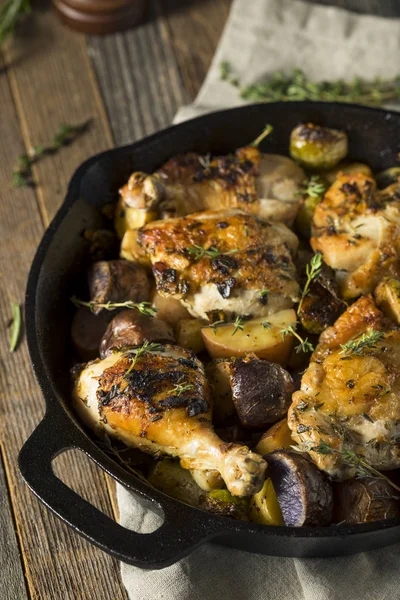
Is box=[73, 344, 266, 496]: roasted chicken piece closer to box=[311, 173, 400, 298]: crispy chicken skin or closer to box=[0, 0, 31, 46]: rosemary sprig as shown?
box=[311, 173, 400, 298]: crispy chicken skin

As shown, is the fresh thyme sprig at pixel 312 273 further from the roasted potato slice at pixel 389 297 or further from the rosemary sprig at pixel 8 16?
the rosemary sprig at pixel 8 16

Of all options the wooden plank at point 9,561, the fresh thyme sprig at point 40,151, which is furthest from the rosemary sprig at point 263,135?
the wooden plank at point 9,561

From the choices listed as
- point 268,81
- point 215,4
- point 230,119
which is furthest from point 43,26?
point 230,119

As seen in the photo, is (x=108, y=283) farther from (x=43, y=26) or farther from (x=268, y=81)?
(x=43, y=26)

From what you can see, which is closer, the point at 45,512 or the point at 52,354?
the point at 52,354

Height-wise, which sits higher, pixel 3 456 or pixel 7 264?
pixel 7 264

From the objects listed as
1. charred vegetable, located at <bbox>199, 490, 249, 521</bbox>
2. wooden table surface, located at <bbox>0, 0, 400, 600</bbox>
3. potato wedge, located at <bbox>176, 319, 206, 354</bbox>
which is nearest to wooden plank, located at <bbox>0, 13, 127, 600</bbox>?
wooden table surface, located at <bbox>0, 0, 400, 600</bbox>
